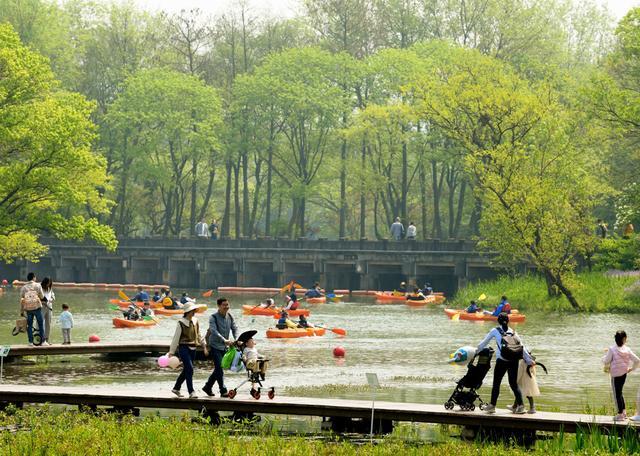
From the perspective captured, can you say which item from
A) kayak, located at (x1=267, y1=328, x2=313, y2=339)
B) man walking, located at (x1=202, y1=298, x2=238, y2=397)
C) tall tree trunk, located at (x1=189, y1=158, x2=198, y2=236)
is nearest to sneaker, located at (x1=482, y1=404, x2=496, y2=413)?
man walking, located at (x1=202, y1=298, x2=238, y2=397)

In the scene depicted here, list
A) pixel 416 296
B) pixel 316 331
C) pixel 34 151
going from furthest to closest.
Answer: pixel 416 296, pixel 34 151, pixel 316 331

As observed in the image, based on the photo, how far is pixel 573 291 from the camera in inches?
2379

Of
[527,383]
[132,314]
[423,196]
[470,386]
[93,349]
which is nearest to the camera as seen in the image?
[527,383]

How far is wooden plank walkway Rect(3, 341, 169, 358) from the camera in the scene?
33.4 metres

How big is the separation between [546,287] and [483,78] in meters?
12.0

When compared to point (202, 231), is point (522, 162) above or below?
above

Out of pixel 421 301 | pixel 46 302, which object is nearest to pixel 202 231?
pixel 421 301

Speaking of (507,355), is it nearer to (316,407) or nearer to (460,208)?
(316,407)

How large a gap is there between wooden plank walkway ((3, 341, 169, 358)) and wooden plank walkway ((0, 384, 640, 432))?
26.2ft

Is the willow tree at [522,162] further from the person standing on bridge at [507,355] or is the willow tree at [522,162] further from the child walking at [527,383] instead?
the person standing on bridge at [507,355]

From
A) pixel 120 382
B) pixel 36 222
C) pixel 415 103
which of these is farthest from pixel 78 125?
pixel 415 103

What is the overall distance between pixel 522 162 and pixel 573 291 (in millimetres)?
7010

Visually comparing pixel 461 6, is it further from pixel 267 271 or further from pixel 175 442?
pixel 175 442

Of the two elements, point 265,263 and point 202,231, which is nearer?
point 202,231
